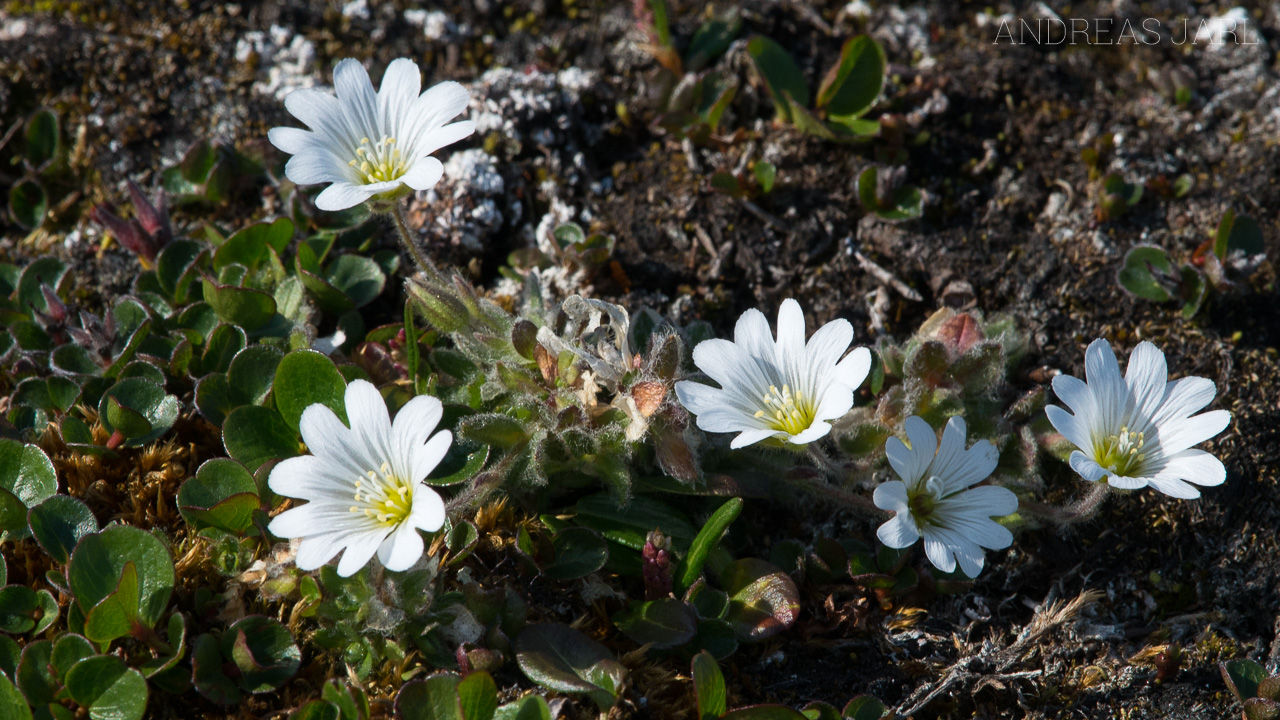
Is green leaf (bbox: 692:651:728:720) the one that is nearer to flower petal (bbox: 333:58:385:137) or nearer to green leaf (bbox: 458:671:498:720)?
green leaf (bbox: 458:671:498:720)

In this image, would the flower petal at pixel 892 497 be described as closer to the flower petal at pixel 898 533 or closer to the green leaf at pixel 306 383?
the flower petal at pixel 898 533

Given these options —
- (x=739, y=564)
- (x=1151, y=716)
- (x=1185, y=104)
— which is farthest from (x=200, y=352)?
(x=1185, y=104)

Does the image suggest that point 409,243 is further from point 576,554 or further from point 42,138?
point 42,138

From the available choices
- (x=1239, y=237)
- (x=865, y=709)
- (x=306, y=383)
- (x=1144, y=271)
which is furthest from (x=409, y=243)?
(x=1239, y=237)

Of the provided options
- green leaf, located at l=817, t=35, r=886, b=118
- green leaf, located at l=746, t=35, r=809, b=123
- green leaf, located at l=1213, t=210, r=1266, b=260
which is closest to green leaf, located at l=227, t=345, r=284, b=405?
green leaf, located at l=746, t=35, r=809, b=123

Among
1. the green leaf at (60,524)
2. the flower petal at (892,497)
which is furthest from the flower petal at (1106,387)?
the green leaf at (60,524)

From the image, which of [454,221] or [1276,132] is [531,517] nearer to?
[454,221]

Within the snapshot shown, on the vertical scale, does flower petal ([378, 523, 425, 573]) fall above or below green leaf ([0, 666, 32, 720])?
above

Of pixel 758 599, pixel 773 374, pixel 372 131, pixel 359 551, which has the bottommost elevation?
pixel 758 599
